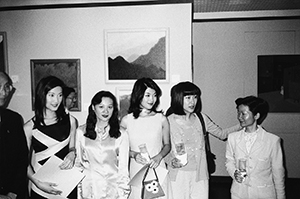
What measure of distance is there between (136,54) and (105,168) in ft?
6.04

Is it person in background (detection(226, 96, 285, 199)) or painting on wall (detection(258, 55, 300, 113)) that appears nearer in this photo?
person in background (detection(226, 96, 285, 199))

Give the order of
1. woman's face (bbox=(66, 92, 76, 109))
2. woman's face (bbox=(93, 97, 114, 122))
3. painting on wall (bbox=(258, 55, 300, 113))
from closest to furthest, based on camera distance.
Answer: woman's face (bbox=(93, 97, 114, 122)) → woman's face (bbox=(66, 92, 76, 109)) → painting on wall (bbox=(258, 55, 300, 113))

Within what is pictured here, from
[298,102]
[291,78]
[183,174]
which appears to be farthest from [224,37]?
[183,174]

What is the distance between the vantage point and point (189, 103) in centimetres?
275

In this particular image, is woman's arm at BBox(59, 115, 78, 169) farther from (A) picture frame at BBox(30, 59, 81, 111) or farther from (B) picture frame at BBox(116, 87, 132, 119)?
(A) picture frame at BBox(30, 59, 81, 111)

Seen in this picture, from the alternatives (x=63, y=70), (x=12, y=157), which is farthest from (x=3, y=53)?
(x=12, y=157)

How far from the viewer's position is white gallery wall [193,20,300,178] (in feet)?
15.8

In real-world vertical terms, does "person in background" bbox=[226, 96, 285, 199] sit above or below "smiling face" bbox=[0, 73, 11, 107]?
below

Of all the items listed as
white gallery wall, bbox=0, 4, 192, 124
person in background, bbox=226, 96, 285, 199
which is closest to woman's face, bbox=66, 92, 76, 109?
white gallery wall, bbox=0, 4, 192, 124

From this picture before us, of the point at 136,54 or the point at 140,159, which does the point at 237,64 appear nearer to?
the point at 136,54

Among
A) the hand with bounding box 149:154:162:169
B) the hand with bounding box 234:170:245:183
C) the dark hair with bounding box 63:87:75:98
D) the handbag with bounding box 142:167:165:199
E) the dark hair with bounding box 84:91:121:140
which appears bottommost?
the handbag with bounding box 142:167:165:199

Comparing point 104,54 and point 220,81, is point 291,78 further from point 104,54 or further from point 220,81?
point 104,54

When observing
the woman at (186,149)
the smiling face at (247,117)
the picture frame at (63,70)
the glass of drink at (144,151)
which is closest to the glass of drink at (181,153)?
the woman at (186,149)

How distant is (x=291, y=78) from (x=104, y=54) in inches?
130
